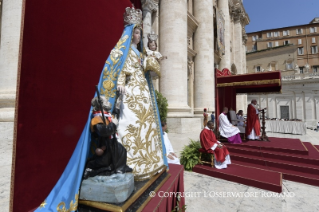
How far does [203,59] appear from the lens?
13.5 meters

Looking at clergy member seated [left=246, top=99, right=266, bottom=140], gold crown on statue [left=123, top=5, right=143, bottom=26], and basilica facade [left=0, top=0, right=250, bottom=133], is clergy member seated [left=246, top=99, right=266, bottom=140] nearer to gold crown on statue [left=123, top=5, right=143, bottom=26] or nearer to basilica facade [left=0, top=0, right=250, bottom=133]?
basilica facade [left=0, top=0, right=250, bottom=133]

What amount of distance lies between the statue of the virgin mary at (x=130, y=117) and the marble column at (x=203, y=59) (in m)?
11.5

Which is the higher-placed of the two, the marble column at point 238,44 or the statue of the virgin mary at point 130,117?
the marble column at point 238,44

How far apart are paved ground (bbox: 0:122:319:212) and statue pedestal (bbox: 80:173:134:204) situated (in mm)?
1412

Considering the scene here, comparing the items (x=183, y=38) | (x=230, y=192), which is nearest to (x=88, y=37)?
(x=230, y=192)

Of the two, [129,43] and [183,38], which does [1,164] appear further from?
[183,38]

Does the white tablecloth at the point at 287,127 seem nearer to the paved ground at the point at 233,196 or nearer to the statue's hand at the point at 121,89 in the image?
the paved ground at the point at 233,196

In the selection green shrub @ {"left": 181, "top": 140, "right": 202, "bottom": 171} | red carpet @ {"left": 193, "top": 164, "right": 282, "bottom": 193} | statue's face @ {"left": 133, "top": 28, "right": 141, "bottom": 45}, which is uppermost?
statue's face @ {"left": 133, "top": 28, "right": 141, "bottom": 45}

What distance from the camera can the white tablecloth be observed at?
A: 12.8 metres

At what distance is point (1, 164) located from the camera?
3230mm

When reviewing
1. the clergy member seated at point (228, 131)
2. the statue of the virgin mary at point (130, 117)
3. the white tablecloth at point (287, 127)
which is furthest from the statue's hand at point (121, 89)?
the white tablecloth at point (287, 127)

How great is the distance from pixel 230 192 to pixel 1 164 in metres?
4.34

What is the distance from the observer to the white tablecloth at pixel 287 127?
12.8 metres

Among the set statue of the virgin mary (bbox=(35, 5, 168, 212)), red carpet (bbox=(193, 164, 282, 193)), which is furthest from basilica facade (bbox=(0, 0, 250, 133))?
statue of the virgin mary (bbox=(35, 5, 168, 212))
